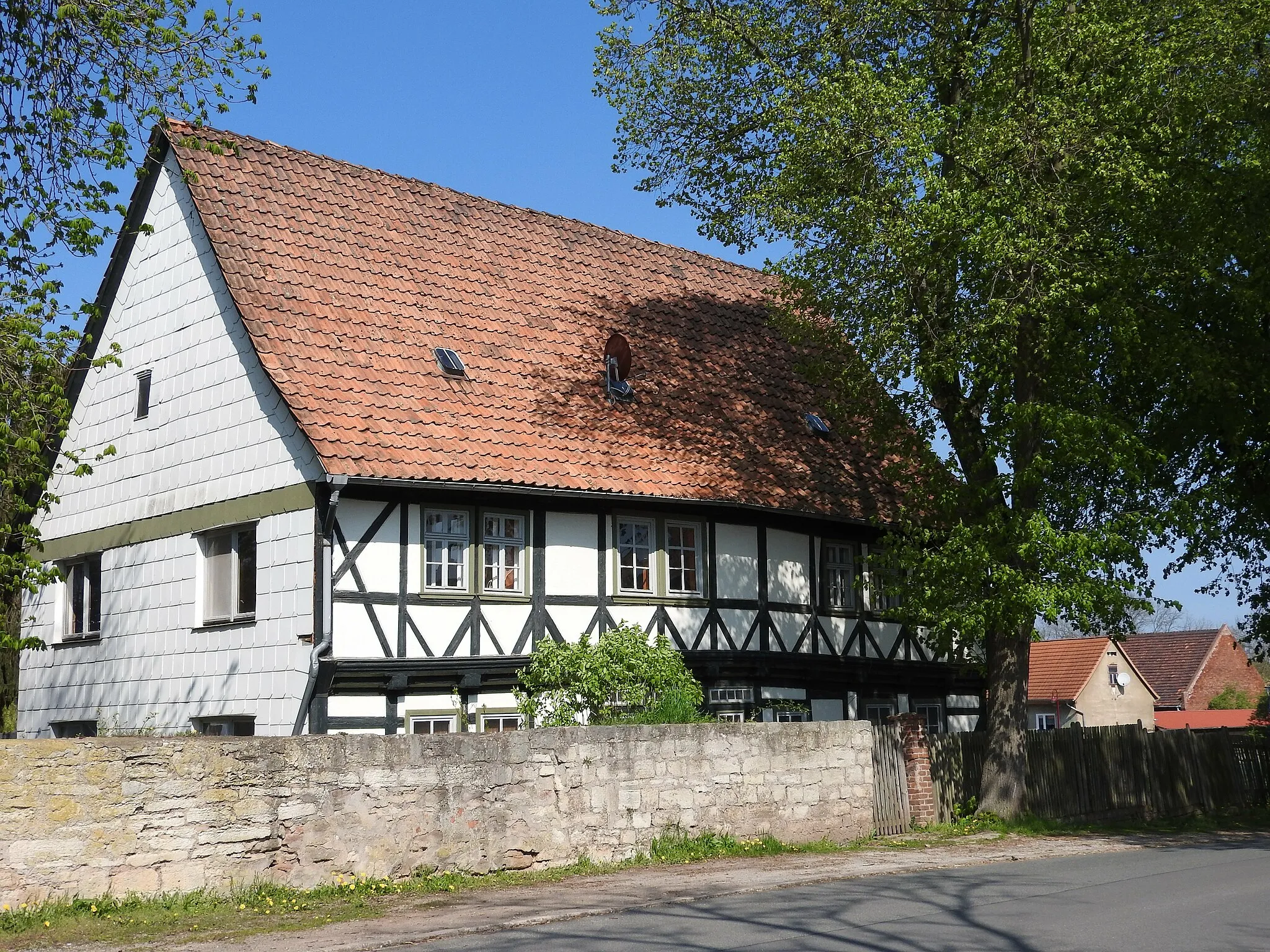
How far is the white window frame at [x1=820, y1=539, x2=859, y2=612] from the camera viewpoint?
78.2 feet

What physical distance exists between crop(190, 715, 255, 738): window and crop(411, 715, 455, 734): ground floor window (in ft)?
7.33

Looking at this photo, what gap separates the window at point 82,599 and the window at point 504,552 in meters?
7.12

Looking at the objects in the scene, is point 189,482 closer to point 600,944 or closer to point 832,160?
point 832,160

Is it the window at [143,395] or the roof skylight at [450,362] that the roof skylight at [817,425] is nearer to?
the roof skylight at [450,362]

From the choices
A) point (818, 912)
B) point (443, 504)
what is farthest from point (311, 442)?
point (818, 912)

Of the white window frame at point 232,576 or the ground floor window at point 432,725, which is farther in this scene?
the white window frame at point 232,576

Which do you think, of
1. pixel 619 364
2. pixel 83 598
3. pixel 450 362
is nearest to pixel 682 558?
pixel 619 364

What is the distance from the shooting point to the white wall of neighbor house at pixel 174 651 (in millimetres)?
18062

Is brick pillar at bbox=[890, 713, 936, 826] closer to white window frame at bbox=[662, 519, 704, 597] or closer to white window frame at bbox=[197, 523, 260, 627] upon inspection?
white window frame at bbox=[662, 519, 704, 597]

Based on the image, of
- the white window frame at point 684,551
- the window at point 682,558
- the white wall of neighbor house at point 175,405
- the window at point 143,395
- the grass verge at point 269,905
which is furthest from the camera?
the window at point 143,395

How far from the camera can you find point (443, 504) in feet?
62.1

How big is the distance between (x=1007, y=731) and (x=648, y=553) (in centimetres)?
605

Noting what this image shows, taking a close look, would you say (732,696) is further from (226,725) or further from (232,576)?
(232,576)

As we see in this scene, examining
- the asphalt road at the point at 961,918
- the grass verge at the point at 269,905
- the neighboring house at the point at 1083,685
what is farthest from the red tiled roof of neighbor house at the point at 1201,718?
the asphalt road at the point at 961,918
